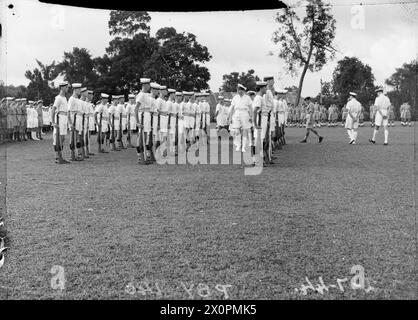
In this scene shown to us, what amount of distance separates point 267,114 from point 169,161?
2920 mm

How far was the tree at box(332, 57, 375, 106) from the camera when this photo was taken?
125 ft

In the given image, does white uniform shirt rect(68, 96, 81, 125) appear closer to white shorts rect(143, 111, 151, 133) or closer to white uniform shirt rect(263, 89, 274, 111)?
white shorts rect(143, 111, 151, 133)

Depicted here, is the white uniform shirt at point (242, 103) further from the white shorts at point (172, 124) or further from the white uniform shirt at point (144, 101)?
the white shorts at point (172, 124)

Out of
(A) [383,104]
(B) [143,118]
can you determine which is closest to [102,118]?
(B) [143,118]

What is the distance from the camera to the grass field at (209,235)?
3.84 m

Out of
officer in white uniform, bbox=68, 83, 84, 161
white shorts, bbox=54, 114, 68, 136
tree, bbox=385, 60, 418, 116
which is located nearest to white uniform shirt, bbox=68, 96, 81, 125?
officer in white uniform, bbox=68, 83, 84, 161

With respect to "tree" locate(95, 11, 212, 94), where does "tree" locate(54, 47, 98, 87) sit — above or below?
above

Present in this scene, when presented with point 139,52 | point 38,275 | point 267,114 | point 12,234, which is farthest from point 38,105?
point 38,275

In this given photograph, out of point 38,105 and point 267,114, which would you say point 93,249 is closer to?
point 267,114

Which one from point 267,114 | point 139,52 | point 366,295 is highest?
point 139,52

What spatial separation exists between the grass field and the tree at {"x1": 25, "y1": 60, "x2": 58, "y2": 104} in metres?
27.5

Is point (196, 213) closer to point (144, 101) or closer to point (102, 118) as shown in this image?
point (144, 101)

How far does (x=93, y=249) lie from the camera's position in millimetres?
4840

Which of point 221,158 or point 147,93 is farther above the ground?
point 147,93
